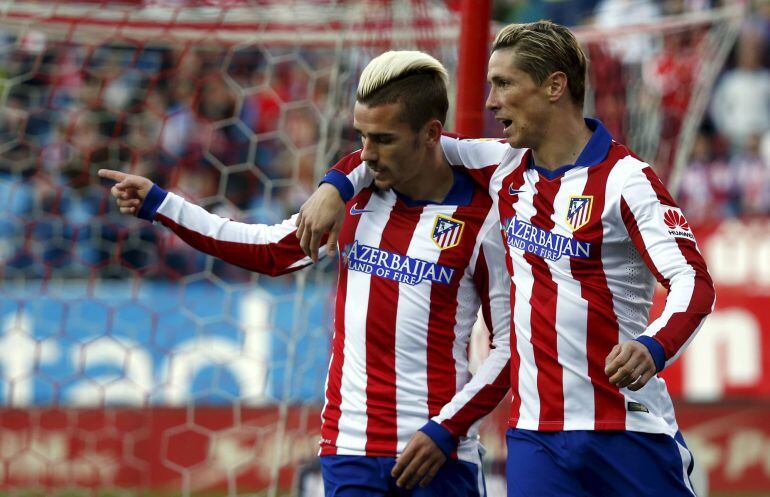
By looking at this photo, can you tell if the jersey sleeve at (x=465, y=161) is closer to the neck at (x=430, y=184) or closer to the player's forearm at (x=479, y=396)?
the neck at (x=430, y=184)

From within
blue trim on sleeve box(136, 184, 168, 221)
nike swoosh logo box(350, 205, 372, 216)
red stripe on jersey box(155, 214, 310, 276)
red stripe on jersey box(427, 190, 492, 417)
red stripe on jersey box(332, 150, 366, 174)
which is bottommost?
red stripe on jersey box(427, 190, 492, 417)

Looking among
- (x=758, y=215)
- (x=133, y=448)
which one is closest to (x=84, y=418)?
(x=133, y=448)

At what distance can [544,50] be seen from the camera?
2908 mm

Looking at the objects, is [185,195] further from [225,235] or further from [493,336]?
[493,336]

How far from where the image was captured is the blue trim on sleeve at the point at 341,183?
300 centimetres

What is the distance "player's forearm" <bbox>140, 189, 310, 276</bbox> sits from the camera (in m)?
3.10

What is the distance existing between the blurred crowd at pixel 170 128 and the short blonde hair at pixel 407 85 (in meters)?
1.96

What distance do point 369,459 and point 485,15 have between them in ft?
5.28

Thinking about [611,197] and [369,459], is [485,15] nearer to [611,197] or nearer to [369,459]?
[611,197]

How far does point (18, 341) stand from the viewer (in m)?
6.38

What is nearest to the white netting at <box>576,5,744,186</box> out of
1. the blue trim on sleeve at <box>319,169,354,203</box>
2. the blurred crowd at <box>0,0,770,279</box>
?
the blurred crowd at <box>0,0,770,279</box>

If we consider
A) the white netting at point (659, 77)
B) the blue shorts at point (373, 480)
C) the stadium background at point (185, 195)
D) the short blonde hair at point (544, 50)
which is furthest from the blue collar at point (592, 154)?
the white netting at point (659, 77)

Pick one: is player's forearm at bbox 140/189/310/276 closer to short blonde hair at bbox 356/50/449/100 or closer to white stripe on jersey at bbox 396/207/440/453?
white stripe on jersey at bbox 396/207/440/453

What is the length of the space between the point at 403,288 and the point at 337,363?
0.27 m
